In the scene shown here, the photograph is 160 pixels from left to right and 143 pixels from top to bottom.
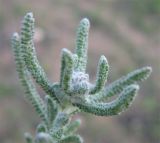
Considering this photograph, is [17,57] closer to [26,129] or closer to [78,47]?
[78,47]

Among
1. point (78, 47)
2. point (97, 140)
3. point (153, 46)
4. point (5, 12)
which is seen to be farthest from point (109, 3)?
point (78, 47)

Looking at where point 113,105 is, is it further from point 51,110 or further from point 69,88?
point 51,110

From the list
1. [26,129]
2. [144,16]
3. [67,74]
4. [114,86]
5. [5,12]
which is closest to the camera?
[67,74]

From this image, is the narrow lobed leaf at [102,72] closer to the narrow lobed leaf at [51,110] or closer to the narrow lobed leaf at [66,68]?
the narrow lobed leaf at [66,68]

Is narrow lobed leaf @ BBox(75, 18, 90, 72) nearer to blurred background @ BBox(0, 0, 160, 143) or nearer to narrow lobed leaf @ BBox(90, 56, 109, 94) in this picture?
narrow lobed leaf @ BBox(90, 56, 109, 94)

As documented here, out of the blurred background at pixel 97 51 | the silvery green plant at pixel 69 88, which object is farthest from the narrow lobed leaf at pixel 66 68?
the blurred background at pixel 97 51

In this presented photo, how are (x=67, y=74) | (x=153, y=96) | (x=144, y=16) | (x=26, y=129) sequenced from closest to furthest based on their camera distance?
(x=67, y=74)
(x=26, y=129)
(x=153, y=96)
(x=144, y=16)
